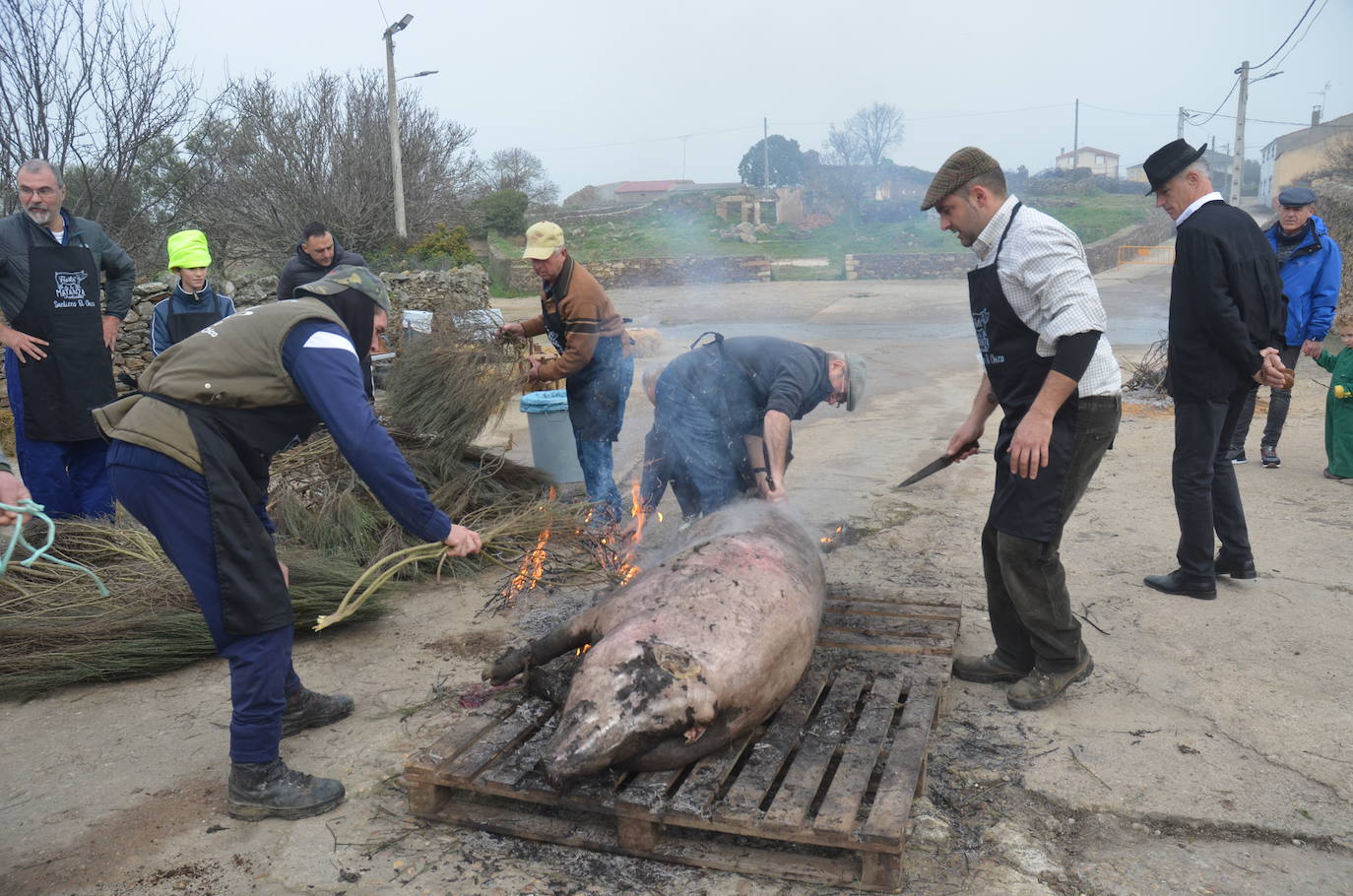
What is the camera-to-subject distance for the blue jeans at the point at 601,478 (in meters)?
5.34

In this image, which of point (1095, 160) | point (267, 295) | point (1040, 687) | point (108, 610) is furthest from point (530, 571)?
point (1095, 160)

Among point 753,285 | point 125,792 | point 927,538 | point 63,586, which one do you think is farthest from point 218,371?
point 753,285

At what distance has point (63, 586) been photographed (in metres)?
4.20

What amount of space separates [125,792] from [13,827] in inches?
11.8

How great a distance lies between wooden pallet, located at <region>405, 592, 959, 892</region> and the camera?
2410 millimetres

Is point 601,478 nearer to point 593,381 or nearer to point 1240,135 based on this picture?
point 593,381

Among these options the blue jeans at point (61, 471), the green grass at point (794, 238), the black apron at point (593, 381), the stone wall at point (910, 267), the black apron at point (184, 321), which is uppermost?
the green grass at point (794, 238)

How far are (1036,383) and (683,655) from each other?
1.65 m

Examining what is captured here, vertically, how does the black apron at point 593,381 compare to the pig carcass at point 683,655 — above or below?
above

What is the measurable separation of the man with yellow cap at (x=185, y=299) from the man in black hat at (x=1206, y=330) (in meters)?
5.41

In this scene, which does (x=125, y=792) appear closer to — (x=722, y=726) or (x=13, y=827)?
(x=13, y=827)

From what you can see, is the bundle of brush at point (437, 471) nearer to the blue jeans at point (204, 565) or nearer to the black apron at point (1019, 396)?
the blue jeans at point (204, 565)

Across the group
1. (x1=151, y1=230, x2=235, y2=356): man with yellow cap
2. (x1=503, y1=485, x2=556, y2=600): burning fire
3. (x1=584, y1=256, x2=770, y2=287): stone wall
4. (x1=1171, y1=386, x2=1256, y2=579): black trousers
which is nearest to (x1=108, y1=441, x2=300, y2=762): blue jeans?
(x1=503, y1=485, x2=556, y2=600): burning fire

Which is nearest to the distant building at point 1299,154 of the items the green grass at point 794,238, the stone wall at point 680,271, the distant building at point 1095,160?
the green grass at point 794,238
